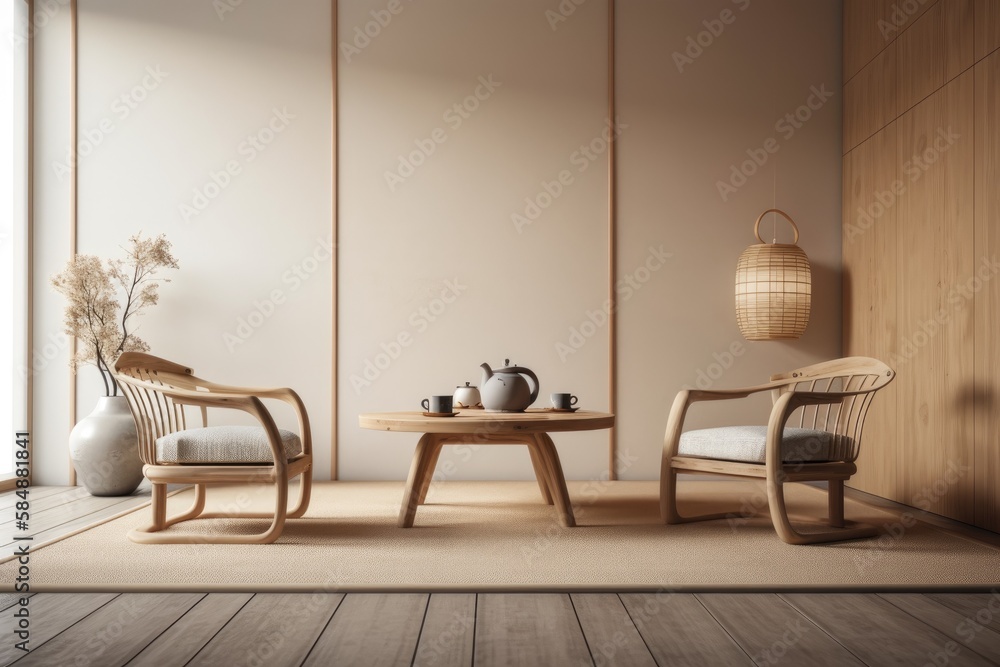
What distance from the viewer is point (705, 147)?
189 inches

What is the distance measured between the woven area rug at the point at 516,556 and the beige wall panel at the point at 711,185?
43.5 inches

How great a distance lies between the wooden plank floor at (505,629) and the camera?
1.77 meters

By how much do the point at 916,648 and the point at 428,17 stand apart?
168 inches

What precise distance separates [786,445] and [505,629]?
1.53 metres

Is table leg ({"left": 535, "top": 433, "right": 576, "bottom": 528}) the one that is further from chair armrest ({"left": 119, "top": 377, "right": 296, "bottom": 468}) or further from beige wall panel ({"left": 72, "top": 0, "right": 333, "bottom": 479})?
beige wall panel ({"left": 72, "top": 0, "right": 333, "bottom": 479})

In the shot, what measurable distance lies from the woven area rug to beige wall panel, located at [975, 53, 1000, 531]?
0.36m

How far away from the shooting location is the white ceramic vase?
415 centimetres

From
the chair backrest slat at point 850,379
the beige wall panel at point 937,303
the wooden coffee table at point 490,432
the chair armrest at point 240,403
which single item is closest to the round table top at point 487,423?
the wooden coffee table at point 490,432

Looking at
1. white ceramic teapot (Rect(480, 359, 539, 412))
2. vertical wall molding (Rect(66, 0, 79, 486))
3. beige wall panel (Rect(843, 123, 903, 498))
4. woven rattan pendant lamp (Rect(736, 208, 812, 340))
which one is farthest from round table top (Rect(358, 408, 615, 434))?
vertical wall molding (Rect(66, 0, 79, 486))

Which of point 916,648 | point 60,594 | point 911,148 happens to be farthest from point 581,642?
point 911,148

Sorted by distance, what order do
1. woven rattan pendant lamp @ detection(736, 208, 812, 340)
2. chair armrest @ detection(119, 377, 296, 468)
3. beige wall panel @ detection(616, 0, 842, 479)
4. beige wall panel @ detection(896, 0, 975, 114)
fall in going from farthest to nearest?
beige wall panel @ detection(616, 0, 842, 479)
woven rattan pendant lamp @ detection(736, 208, 812, 340)
beige wall panel @ detection(896, 0, 975, 114)
chair armrest @ detection(119, 377, 296, 468)

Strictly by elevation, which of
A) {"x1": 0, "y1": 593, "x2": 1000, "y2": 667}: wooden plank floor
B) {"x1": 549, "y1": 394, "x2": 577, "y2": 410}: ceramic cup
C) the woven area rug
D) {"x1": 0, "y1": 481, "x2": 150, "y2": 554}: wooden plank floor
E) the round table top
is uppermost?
{"x1": 549, "y1": 394, "x2": 577, "y2": 410}: ceramic cup

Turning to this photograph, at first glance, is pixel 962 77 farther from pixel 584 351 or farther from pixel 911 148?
pixel 584 351

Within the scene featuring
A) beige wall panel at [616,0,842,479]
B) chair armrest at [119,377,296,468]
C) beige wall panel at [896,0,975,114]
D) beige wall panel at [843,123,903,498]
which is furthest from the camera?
beige wall panel at [616,0,842,479]
